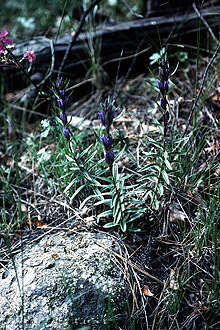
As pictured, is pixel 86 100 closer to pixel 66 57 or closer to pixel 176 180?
pixel 66 57

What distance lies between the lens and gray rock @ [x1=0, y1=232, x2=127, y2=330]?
5.81 feet

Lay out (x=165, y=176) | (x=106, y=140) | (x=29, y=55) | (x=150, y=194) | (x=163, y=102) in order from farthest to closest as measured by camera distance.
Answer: (x=29, y=55) < (x=150, y=194) < (x=165, y=176) < (x=163, y=102) < (x=106, y=140)

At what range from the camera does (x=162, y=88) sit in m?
1.80

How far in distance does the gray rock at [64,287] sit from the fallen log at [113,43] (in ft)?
7.02

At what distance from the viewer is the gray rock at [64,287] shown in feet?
5.81

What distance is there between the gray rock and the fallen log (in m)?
2.14

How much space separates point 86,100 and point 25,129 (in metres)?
0.81

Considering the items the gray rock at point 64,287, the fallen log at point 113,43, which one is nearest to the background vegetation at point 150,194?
the gray rock at point 64,287

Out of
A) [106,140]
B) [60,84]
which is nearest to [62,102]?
[60,84]

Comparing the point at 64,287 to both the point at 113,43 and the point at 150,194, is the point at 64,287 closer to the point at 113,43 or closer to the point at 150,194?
the point at 150,194

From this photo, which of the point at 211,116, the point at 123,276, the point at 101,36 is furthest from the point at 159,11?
the point at 123,276

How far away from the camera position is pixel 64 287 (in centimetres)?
187

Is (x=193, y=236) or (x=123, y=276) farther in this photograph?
(x=193, y=236)

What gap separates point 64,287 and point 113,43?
9.37 feet
